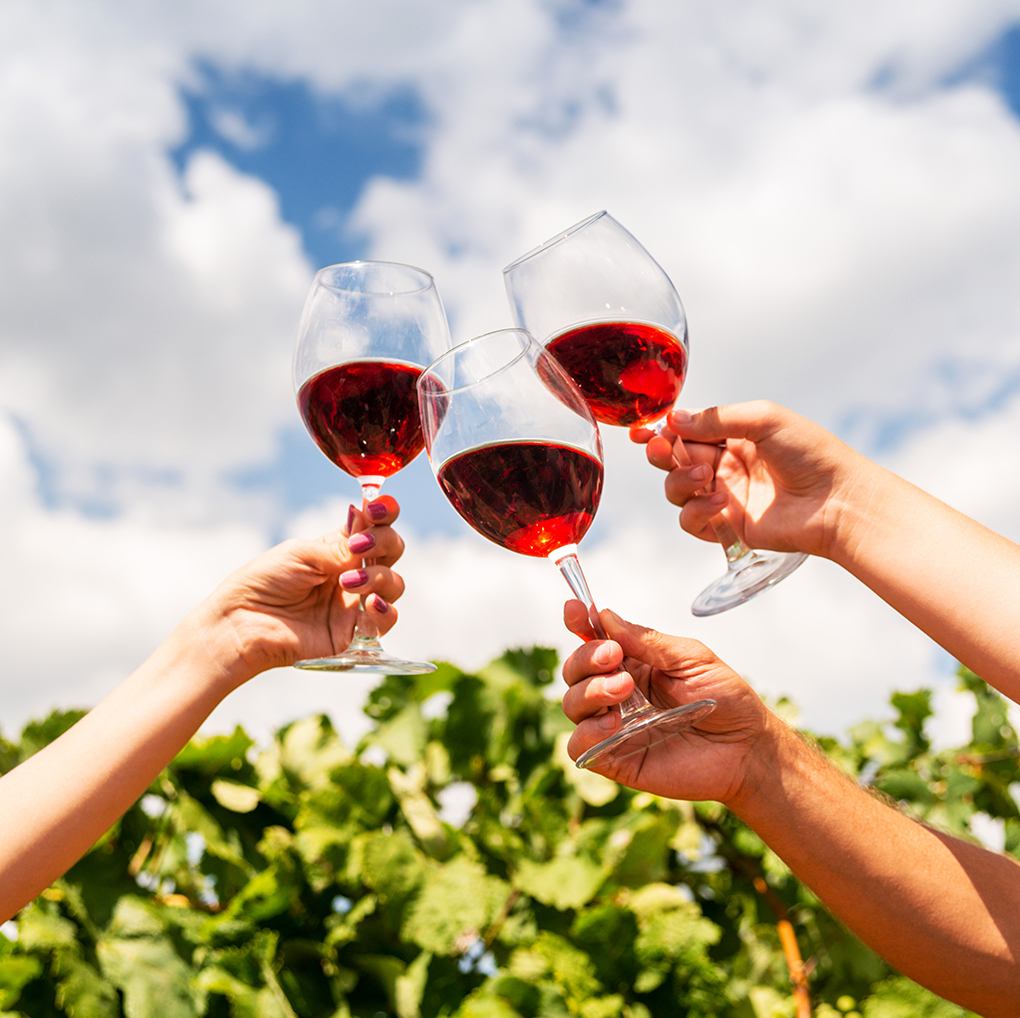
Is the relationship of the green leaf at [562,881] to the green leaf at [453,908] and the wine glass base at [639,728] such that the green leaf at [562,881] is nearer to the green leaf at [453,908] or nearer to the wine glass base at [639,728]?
the green leaf at [453,908]

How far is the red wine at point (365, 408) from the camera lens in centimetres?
203

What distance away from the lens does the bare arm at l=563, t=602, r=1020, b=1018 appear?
1.85 metres

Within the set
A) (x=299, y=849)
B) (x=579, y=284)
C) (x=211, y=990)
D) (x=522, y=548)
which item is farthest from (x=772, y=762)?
(x=211, y=990)

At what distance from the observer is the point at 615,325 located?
201cm

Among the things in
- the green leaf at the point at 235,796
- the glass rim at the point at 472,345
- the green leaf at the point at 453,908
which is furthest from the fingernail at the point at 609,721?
the green leaf at the point at 235,796

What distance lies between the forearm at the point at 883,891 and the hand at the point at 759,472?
0.45m

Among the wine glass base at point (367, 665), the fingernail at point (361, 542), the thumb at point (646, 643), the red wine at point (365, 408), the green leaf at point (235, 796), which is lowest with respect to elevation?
the thumb at point (646, 643)

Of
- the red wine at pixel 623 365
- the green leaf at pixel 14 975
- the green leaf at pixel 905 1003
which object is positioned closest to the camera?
the red wine at pixel 623 365

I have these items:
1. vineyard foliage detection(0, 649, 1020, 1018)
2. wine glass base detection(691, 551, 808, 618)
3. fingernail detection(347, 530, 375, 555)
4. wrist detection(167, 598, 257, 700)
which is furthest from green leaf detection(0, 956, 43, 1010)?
wine glass base detection(691, 551, 808, 618)

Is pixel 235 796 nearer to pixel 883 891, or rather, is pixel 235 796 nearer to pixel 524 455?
pixel 524 455

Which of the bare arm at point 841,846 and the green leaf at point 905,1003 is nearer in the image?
the bare arm at point 841,846

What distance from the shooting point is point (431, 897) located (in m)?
2.36

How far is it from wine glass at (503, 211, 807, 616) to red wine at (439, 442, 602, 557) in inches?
14.4

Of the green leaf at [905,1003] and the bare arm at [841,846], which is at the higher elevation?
the bare arm at [841,846]
